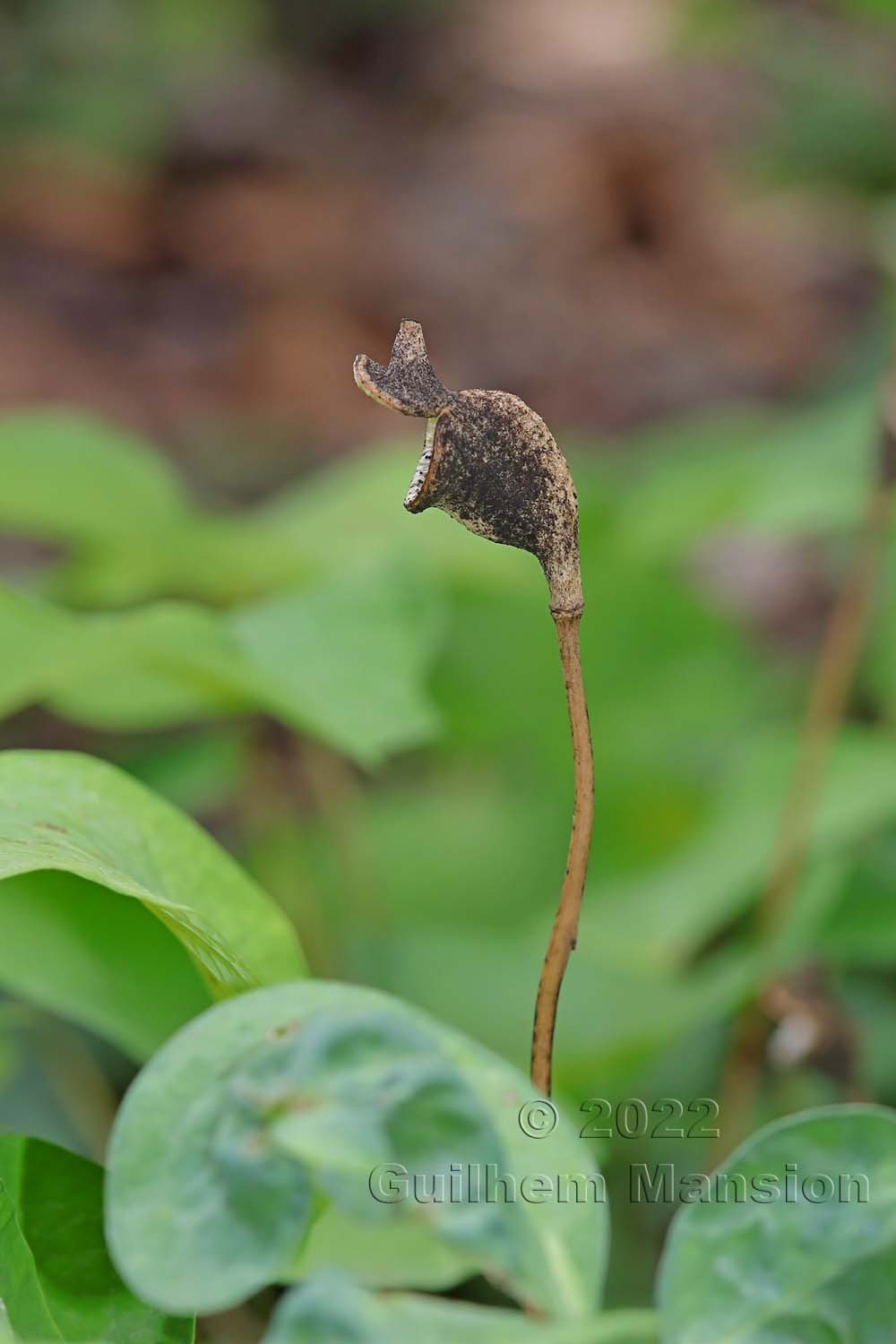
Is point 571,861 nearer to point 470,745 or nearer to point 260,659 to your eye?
point 260,659

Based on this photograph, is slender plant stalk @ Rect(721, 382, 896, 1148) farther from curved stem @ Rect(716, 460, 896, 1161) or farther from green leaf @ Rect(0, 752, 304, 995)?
green leaf @ Rect(0, 752, 304, 995)

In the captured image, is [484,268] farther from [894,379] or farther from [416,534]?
[894,379]

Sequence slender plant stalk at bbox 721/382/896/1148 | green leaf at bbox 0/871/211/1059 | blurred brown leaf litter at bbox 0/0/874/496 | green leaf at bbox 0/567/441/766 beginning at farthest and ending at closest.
Result: 1. blurred brown leaf litter at bbox 0/0/874/496
2. slender plant stalk at bbox 721/382/896/1148
3. green leaf at bbox 0/567/441/766
4. green leaf at bbox 0/871/211/1059

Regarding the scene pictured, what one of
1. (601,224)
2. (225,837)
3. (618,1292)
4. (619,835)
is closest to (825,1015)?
(618,1292)

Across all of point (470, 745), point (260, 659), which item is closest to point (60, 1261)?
point (260, 659)

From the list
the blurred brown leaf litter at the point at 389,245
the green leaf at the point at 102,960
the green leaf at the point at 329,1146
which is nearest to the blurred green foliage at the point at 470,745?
the green leaf at the point at 102,960

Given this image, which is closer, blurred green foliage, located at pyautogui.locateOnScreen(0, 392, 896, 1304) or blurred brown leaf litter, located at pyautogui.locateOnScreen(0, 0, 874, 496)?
blurred green foliage, located at pyautogui.locateOnScreen(0, 392, 896, 1304)

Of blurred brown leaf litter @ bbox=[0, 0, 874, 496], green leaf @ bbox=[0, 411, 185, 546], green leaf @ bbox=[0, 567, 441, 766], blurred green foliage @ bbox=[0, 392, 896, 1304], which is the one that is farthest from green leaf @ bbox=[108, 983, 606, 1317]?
blurred brown leaf litter @ bbox=[0, 0, 874, 496]

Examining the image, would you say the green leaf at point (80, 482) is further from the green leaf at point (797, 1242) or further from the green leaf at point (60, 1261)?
the green leaf at point (797, 1242)
